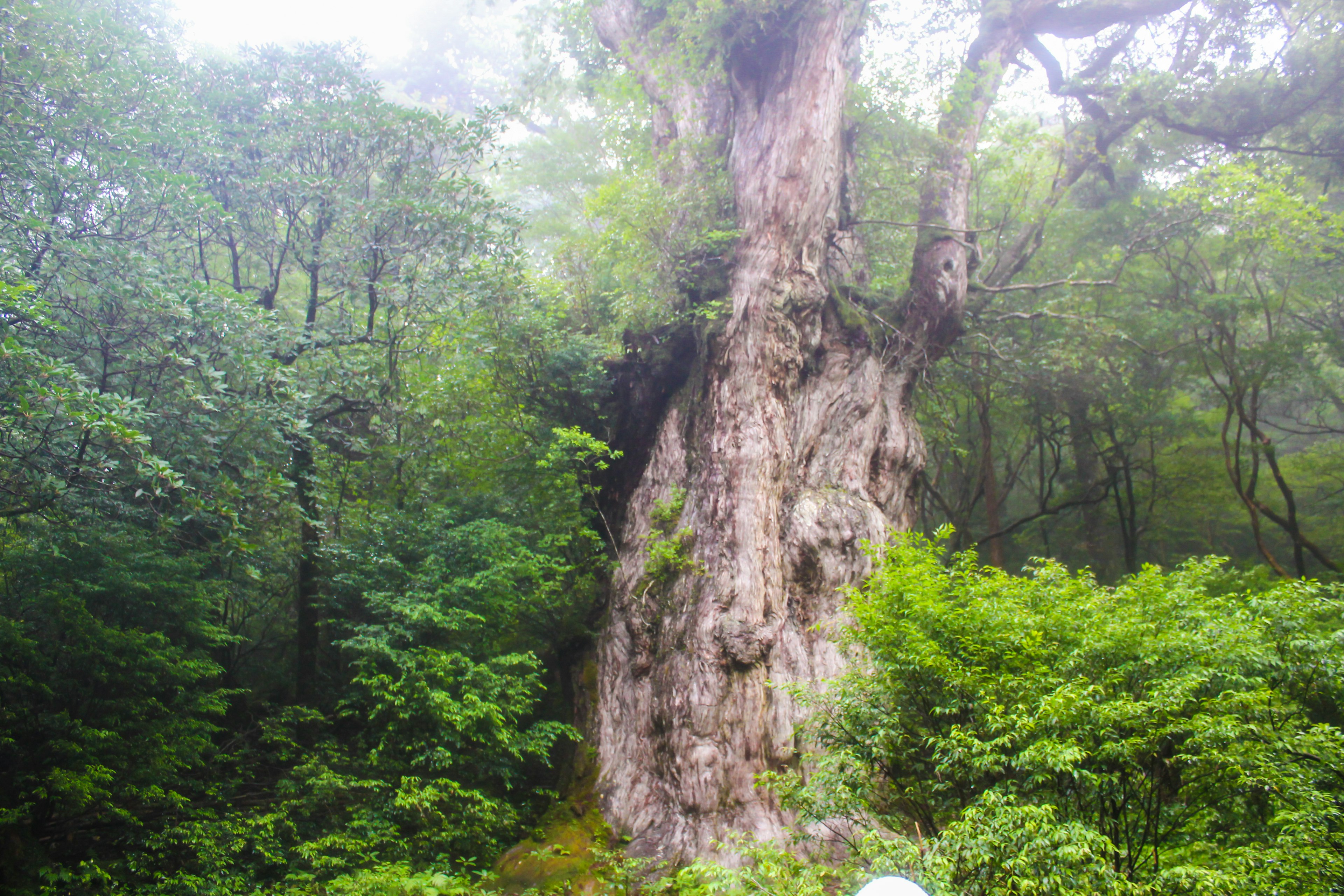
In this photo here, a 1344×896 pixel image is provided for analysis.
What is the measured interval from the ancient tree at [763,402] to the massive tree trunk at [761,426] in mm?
23

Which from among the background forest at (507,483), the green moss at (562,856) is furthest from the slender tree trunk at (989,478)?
A: the green moss at (562,856)

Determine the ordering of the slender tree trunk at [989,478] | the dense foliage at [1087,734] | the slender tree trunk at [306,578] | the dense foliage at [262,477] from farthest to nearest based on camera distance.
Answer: the slender tree trunk at [989,478] < the slender tree trunk at [306,578] < the dense foliage at [262,477] < the dense foliage at [1087,734]

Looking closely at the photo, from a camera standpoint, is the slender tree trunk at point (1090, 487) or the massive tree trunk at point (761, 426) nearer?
the massive tree trunk at point (761, 426)

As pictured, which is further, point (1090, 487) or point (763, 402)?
point (1090, 487)

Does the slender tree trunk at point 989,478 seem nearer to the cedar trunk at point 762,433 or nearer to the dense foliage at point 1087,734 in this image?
the cedar trunk at point 762,433

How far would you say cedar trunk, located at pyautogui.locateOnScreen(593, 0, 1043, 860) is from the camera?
608 cm

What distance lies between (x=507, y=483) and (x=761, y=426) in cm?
319

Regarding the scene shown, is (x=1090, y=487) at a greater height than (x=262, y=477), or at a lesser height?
greater

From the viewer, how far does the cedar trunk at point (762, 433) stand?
6.08 m

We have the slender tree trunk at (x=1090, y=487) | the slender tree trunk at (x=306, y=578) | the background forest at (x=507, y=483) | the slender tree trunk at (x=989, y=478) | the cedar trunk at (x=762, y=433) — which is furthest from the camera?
the slender tree trunk at (x=1090, y=487)

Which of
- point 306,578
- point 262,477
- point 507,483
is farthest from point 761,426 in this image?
point 306,578

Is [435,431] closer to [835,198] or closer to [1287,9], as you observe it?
[835,198]

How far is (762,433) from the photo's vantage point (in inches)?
288

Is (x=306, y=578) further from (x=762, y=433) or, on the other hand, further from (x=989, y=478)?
(x=989, y=478)
